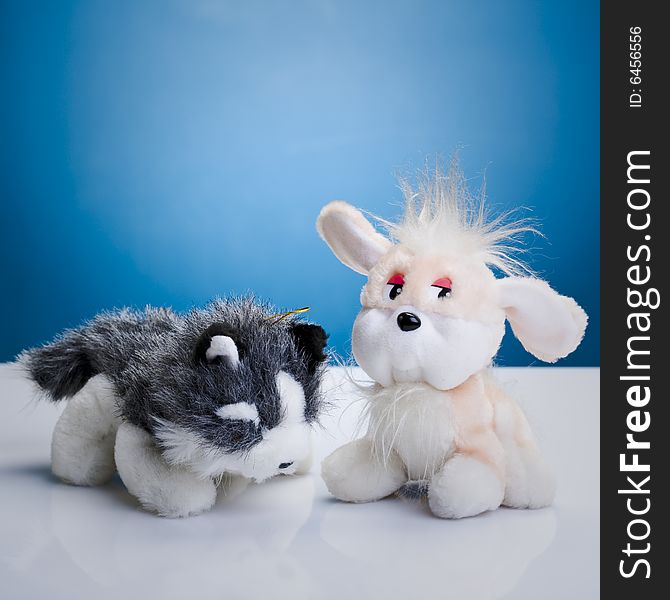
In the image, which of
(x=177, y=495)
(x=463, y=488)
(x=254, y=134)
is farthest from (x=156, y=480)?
(x=254, y=134)

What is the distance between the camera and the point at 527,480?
1.01 meters

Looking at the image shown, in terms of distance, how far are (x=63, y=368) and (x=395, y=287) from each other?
1.56ft

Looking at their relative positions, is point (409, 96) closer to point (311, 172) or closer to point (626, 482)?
point (311, 172)

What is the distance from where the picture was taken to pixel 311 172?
2900 mm

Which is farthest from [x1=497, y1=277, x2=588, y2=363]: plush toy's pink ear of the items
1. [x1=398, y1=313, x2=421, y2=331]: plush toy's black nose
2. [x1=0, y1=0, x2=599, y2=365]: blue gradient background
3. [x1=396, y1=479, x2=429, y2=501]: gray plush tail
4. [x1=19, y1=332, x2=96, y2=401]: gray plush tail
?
[x1=0, y1=0, x2=599, y2=365]: blue gradient background

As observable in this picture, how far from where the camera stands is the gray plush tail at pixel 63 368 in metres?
1.14

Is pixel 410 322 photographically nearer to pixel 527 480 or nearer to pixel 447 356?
pixel 447 356

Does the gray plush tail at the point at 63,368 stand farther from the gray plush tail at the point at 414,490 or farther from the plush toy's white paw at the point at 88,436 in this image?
the gray plush tail at the point at 414,490

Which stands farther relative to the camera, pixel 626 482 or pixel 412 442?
pixel 412 442

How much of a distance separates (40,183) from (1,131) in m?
0.21

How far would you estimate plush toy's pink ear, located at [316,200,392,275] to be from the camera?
108 centimetres

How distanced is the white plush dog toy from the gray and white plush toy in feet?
0.30
